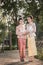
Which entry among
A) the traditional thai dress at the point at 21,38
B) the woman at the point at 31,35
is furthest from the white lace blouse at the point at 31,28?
the traditional thai dress at the point at 21,38

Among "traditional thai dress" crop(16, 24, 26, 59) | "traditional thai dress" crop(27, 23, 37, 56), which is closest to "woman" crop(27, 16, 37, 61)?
"traditional thai dress" crop(27, 23, 37, 56)

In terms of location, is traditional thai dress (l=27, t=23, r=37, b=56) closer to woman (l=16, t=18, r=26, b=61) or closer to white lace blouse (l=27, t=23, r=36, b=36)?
white lace blouse (l=27, t=23, r=36, b=36)

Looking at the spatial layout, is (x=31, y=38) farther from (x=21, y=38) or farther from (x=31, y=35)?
(x=21, y=38)

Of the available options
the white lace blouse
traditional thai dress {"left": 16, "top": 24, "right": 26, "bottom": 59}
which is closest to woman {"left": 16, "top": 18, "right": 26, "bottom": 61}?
traditional thai dress {"left": 16, "top": 24, "right": 26, "bottom": 59}

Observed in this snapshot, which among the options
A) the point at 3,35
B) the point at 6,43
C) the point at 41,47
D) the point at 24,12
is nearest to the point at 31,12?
the point at 24,12

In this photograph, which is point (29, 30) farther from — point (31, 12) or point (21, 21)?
point (31, 12)

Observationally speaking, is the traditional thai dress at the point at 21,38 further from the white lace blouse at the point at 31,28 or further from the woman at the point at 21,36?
the white lace blouse at the point at 31,28

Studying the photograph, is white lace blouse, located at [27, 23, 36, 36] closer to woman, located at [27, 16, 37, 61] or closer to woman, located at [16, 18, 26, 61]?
woman, located at [27, 16, 37, 61]

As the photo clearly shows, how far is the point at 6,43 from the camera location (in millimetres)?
22062

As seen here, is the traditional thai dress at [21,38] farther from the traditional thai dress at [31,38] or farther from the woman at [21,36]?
the traditional thai dress at [31,38]

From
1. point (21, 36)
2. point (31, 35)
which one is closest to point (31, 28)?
point (31, 35)

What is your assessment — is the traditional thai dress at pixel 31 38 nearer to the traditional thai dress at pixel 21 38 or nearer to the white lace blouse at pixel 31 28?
the white lace blouse at pixel 31 28

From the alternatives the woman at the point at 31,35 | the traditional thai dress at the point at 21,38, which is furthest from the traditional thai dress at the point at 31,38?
the traditional thai dress at the point at 21,38

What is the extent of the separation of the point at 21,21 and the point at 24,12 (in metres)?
2.41
